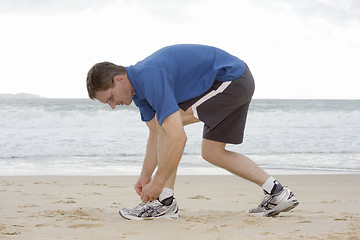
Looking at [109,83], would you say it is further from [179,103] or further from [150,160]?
[150,160]

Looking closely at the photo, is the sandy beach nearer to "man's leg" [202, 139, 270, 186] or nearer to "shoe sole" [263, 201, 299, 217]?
"shoe sole" [263, 201, 299, 217]

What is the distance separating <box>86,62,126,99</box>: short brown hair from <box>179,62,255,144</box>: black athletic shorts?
50 cm

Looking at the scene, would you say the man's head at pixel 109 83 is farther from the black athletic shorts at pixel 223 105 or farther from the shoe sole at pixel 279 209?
the shoe sole at pixel 279 209

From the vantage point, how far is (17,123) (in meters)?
15.0

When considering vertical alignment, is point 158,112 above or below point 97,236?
A: above

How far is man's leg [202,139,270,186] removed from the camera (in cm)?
316

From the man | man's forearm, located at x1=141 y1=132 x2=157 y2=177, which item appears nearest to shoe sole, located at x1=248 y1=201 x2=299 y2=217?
the man

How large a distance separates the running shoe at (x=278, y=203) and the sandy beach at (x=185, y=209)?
0.06 m

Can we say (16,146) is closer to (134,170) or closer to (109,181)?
(134,170)

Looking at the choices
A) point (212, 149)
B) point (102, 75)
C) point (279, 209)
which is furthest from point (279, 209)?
point (102, 75)

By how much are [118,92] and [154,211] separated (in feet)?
2.87

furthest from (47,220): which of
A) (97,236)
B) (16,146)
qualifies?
(16,146)

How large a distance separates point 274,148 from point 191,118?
7.47 metres

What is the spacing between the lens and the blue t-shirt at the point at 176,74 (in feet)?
8.10
